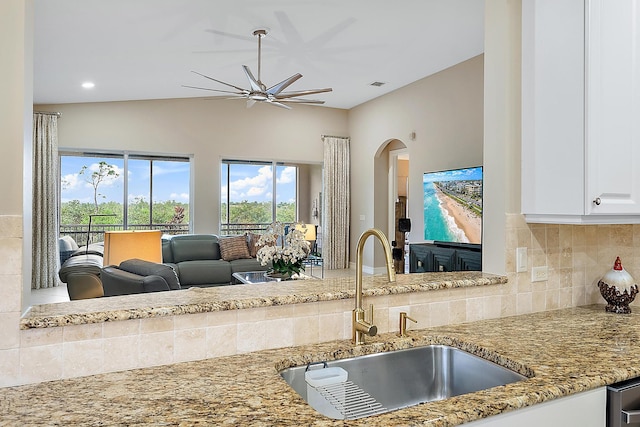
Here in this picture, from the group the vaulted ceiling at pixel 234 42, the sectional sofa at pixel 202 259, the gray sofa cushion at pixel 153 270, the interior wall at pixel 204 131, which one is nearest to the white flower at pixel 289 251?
the sectional sofa at pixel 202 259

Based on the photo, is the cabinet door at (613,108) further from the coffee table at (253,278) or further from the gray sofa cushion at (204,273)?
the gray sofa cushion at (204,273)

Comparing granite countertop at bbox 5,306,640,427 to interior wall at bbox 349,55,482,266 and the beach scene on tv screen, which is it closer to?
the beach scene on tv screen

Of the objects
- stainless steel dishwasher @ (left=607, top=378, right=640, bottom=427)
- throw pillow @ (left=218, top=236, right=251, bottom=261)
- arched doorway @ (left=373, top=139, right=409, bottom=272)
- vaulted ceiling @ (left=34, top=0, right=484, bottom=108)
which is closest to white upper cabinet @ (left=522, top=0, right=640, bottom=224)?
stainless steel dishwasher @ (left=607, top=378, right=640, bottom=427)

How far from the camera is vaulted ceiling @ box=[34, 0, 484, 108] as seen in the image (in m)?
3.71

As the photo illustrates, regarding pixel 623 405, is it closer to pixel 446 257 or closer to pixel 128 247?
pixel 128 247

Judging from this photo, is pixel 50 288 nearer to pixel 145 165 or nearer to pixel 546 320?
pixel 145 165

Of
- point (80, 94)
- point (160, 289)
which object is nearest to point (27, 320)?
point (160, 289)

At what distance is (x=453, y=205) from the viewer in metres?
5.26

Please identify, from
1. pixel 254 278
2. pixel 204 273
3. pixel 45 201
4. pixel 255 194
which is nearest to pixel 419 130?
pixel 255 194

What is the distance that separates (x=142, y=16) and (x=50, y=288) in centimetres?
459

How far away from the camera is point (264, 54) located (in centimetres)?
509

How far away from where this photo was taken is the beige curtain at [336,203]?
834 cm

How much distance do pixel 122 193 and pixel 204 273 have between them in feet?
8.16

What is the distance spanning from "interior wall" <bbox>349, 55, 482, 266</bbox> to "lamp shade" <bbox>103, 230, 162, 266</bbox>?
4.21 meters
